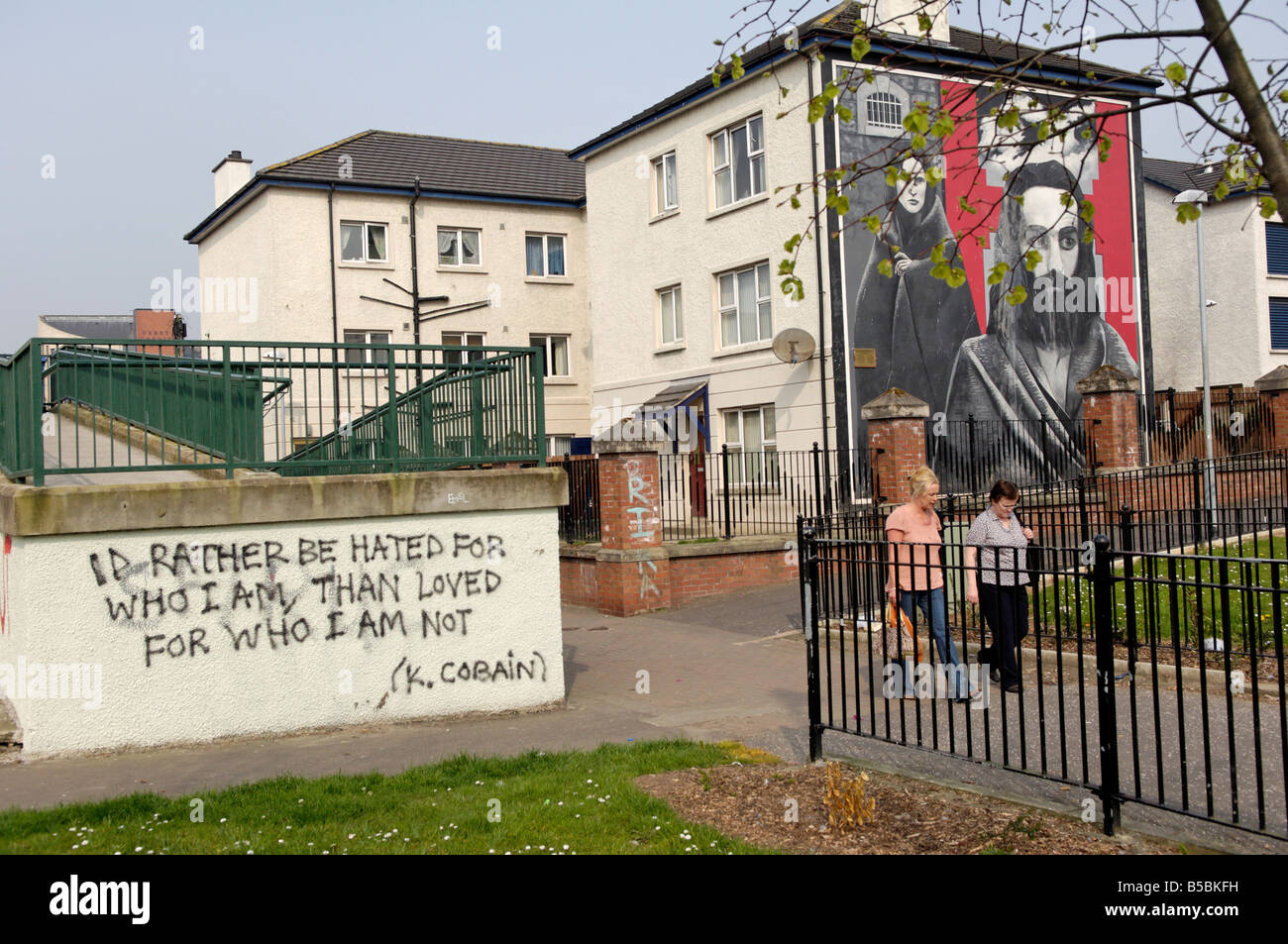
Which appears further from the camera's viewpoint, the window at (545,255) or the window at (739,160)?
the window at (545,255)

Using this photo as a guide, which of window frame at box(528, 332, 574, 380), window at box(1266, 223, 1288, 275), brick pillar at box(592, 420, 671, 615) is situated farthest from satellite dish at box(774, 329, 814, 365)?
window at box(1266, 223, 1288, 275)

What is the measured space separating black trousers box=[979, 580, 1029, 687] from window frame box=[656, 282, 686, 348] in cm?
1648

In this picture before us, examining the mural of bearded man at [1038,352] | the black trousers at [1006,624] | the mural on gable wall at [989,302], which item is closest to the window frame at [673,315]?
the mural on gable wall at [989,302]

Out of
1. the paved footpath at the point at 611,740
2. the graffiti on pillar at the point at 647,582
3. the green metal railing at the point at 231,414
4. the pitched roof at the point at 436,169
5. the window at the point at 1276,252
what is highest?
the pitched roof at the point at 436,169

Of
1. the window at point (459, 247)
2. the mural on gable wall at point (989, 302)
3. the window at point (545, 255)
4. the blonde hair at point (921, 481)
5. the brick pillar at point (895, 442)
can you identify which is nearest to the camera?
the blonde hair at point (921, 481)

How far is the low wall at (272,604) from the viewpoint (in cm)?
772

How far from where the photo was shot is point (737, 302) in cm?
2309

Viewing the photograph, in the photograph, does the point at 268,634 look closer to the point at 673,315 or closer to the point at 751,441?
the point at 751,441

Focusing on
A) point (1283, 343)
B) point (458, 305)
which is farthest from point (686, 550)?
point (1283, 343)

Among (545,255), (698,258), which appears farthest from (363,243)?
(698,258)

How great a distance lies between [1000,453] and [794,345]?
473 centimetres

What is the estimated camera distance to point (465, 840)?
538 centimetres

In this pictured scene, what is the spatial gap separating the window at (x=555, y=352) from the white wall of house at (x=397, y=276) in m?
0.21

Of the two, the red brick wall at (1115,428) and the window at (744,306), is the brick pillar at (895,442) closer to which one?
the red brick wall at (1115,428)
